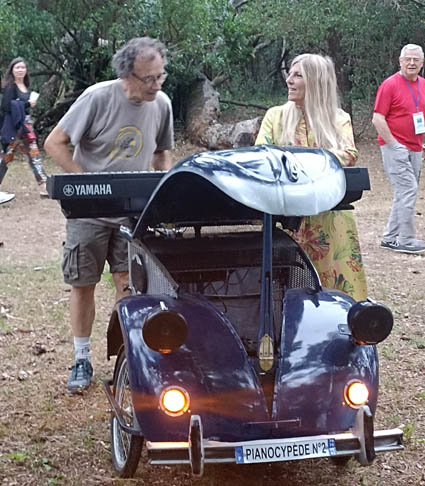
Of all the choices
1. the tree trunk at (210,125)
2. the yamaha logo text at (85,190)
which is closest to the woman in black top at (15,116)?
the tree trunk at (210,125)

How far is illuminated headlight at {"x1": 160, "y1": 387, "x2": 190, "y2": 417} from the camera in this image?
3447 millimetres

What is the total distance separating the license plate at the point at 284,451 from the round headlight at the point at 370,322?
0.47m

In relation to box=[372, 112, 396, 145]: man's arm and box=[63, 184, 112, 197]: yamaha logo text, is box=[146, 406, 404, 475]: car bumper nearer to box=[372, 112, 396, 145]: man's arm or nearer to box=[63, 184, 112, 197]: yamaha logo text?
box=[63, 184, 112, 197]: yamaha logo text

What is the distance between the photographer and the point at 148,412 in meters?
3.46

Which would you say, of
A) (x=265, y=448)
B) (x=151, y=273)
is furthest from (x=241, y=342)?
(x=151, y=273)

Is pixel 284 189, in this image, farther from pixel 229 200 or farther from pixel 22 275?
pixel 22 275

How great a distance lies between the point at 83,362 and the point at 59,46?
13515 millimetres

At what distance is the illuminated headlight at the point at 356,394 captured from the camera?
3.55m

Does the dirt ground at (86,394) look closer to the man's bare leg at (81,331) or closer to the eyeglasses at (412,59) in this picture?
the man's bare leg at (81,331)

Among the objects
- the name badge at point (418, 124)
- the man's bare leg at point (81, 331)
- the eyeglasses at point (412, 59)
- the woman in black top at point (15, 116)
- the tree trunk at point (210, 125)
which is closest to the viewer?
the man's bare leg at point (81, 331)

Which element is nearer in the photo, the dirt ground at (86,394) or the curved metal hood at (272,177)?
the curved metal hood at (272,177)

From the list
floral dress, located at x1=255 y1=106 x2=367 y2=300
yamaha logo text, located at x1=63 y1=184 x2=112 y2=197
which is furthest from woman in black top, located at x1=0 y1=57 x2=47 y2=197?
yamaha logo text, located at x1=63 y1=184 x2=112 y2=197

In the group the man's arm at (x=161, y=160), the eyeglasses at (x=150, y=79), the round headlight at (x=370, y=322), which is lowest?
the round headlight at (x=370, y=322)

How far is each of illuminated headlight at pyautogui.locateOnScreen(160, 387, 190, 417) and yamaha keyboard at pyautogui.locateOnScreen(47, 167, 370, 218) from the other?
1120mm
